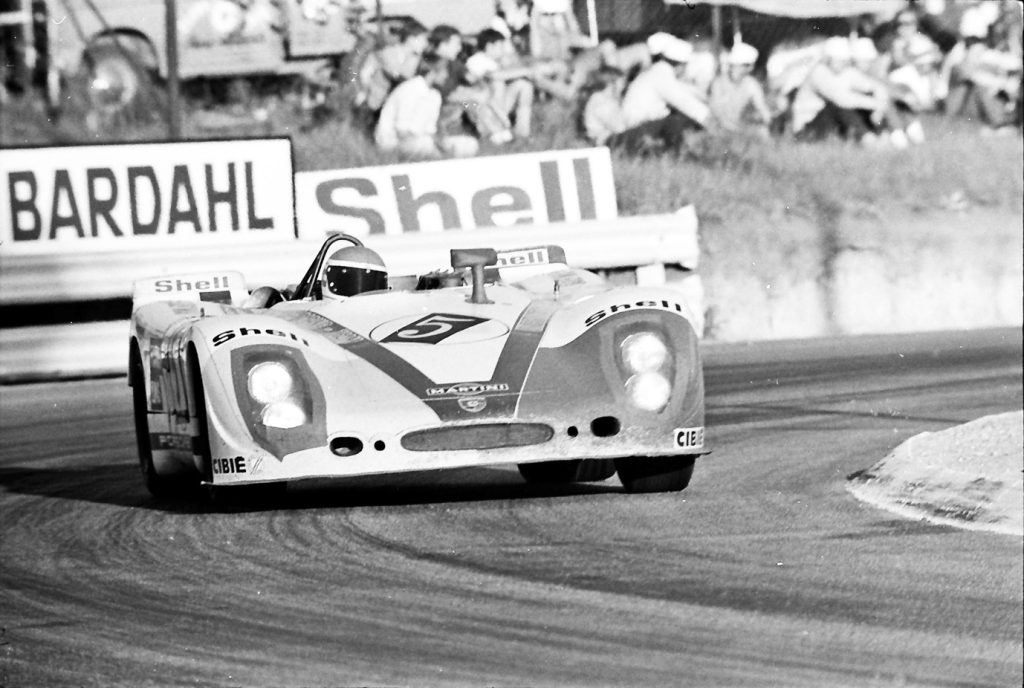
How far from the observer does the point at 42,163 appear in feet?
10.5

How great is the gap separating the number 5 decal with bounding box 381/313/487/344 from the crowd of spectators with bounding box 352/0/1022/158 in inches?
17.1

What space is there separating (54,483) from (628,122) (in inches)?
59.1

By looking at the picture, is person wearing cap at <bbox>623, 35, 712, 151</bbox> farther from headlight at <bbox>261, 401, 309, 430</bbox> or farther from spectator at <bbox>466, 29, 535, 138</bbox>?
headlight at <bbox>261, 401, 309, 430</bbox>

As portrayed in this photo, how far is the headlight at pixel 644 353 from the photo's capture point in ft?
10.1

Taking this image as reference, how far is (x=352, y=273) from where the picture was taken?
323 cm

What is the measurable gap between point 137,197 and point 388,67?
1025mm

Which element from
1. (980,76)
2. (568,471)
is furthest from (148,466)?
(980,76)

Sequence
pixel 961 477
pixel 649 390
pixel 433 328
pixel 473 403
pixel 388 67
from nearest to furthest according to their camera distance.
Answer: pixel 388 67 < pixel 961 477 < pixel 649 390 < pixel 473 403 < pixel 433 328

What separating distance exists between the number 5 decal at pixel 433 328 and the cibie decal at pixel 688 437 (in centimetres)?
59

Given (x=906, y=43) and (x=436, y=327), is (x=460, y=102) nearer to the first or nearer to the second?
(x=906, y=43)

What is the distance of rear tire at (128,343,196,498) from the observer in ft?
10.6

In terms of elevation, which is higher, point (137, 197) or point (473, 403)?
point (137, 197)

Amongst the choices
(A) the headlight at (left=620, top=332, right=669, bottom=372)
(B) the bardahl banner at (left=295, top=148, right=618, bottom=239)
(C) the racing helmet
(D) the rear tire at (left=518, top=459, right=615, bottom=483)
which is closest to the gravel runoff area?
(A) the headlight at (left=620, top=332, right=669, bottom=372)

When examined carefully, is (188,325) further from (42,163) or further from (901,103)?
(901,103)
